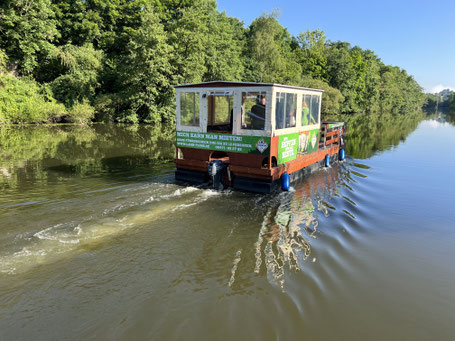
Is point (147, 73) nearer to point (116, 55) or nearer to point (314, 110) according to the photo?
point (116, 55)

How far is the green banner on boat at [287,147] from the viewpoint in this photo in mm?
9867

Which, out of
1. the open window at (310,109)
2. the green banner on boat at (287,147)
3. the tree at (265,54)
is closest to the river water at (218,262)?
the green banner on boat at (287,147)

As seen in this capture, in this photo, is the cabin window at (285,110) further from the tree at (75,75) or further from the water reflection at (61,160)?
the tree at (75,75)

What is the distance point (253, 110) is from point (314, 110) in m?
4.07

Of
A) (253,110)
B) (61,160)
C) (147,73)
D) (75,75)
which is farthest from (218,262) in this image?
(75,75)

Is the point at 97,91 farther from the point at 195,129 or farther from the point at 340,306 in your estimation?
the point at 340,306

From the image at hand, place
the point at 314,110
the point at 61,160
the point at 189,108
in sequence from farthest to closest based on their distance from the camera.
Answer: the point at 61,160, the point at 314,110, the point at 189,108

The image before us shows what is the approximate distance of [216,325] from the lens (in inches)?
153

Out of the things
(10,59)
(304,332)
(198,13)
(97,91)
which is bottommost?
(304,332)

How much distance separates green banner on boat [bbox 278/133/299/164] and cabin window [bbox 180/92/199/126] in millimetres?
2836

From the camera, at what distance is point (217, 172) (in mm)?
9688

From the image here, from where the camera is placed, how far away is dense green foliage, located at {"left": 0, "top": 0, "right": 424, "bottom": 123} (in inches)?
1271

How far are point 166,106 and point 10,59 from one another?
644 inches

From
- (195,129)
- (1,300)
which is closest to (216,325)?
(1,300)
